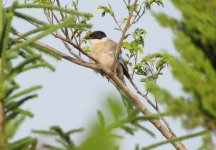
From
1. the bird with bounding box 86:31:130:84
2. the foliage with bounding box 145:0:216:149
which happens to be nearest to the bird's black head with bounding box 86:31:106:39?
the bird with bounding box 86:31:130:84

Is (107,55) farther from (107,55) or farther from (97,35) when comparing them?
(97,35)

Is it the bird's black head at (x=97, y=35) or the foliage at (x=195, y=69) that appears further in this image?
the bird's black head at (x=97, y=35)

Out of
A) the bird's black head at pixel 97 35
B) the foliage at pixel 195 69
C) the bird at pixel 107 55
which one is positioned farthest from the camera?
the bird's black head at pixel 97 35

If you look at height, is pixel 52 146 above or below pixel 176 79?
below

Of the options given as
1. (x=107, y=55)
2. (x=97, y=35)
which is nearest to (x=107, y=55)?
(x=107, y=55)

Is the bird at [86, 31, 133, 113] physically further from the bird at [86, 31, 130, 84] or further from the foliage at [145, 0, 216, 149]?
the foliage at [145, 0, 216, 149]

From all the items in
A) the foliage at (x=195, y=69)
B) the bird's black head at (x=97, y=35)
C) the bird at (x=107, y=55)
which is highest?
the bird's black head at (x=97, y=35)

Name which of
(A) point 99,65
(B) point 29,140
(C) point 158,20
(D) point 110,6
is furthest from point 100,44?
(B) point 29,140

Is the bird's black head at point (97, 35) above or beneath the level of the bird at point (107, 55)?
above

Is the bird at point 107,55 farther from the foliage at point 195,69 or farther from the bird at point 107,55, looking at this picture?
the foliage at point 195,69

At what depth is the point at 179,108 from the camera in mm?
2707

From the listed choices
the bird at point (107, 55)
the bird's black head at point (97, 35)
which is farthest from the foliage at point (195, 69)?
the bird's black head at point (97, 35)

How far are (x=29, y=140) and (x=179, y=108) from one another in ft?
3.23

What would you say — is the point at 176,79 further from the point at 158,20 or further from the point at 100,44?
the point at 100,44
